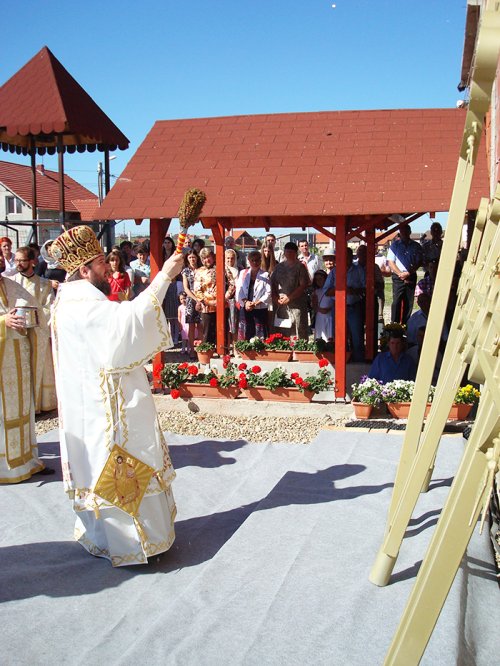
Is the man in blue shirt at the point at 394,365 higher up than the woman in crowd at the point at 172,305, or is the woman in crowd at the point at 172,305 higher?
the woman in crowd at the point at 172,305

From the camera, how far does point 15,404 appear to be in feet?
20.7

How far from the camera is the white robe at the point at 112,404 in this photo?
13.6 feet

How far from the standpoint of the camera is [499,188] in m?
2.40

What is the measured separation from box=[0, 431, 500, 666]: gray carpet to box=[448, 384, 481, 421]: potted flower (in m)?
1.74

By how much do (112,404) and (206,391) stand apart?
4895mm

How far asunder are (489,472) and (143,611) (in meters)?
2.80

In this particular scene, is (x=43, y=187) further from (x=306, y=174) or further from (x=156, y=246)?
(x=306, y=174)

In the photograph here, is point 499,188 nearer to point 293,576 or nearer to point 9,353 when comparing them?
point 293,576

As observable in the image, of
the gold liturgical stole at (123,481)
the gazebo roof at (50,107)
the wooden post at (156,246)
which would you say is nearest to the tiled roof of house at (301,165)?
the wooden post at (156,246)

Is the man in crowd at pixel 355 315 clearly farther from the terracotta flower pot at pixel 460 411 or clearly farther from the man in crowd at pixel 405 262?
the terracotta flower pot at pixel 460 411

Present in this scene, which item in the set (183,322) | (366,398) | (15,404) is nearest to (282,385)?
(366,398)

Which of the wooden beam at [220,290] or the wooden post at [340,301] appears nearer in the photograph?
the wooden post at [340,301]

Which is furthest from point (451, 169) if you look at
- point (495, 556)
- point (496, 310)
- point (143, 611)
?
point (496, 310)

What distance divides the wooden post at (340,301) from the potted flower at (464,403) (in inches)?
66.8
